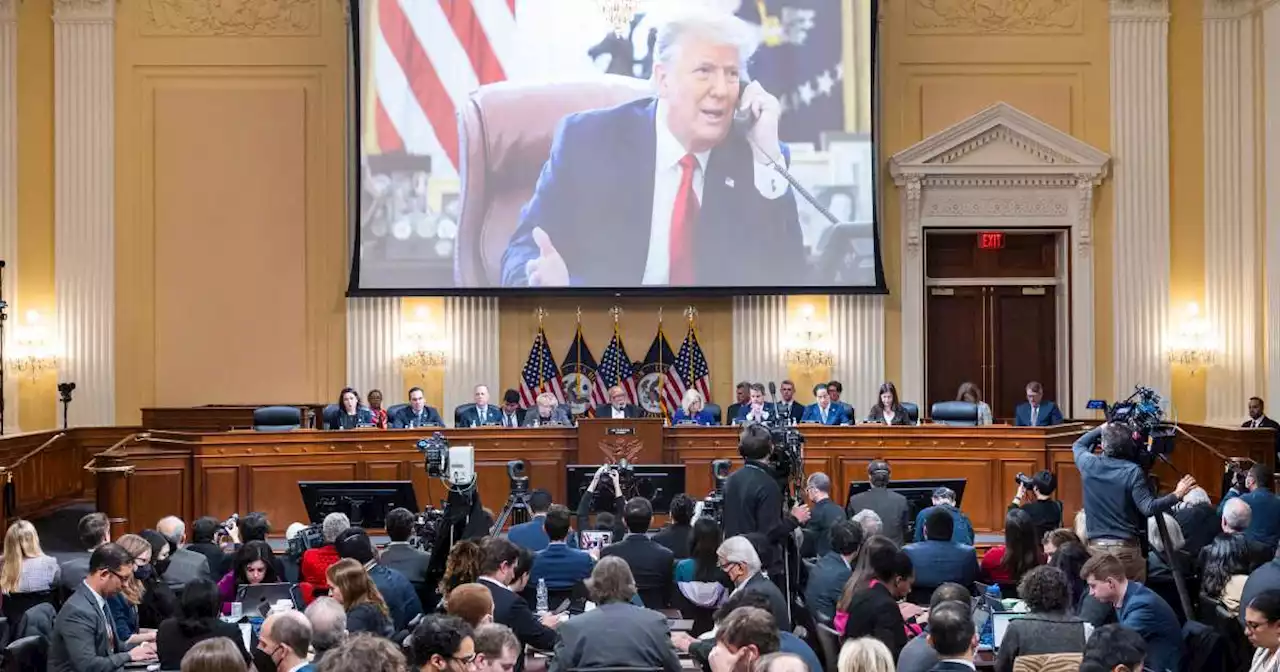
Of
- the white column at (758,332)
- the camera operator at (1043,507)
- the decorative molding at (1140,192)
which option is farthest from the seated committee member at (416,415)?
the decorative molding at (1140,192)

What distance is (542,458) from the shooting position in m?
15.2

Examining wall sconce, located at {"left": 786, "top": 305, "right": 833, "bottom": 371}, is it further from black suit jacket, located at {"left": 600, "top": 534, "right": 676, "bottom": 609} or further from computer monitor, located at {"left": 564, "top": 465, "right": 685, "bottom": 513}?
black suit jacket, located at {"left": 600, "top": 534, "right": 676, "bottom": 609}

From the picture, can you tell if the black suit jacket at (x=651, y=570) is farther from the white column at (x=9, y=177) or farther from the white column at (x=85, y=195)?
the white column at (x=9, y=177)

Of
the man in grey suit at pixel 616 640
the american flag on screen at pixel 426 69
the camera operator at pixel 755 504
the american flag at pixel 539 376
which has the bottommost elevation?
the man in grey suit at pixel 616 640

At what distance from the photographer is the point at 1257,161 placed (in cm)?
1847

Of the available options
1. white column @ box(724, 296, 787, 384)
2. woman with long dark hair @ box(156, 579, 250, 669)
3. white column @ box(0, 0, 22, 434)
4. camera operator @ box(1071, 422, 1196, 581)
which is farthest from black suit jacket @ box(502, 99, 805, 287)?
woman with long dark hair @ box(156, 579, 250, 669)

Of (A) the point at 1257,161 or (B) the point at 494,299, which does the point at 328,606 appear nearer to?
(B) the point at 494,299

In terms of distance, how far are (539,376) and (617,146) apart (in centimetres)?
275

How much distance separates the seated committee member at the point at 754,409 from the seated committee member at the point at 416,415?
298 cm

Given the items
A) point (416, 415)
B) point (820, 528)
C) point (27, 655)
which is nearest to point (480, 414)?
point (416, 415)

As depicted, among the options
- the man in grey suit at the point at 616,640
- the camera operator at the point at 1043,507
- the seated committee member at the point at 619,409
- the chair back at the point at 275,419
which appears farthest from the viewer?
the seated committee member at the point at 619,409

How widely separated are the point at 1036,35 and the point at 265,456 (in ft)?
33.6

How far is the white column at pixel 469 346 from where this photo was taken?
1856 centimetres

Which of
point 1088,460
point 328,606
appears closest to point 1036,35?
point 1088,460
